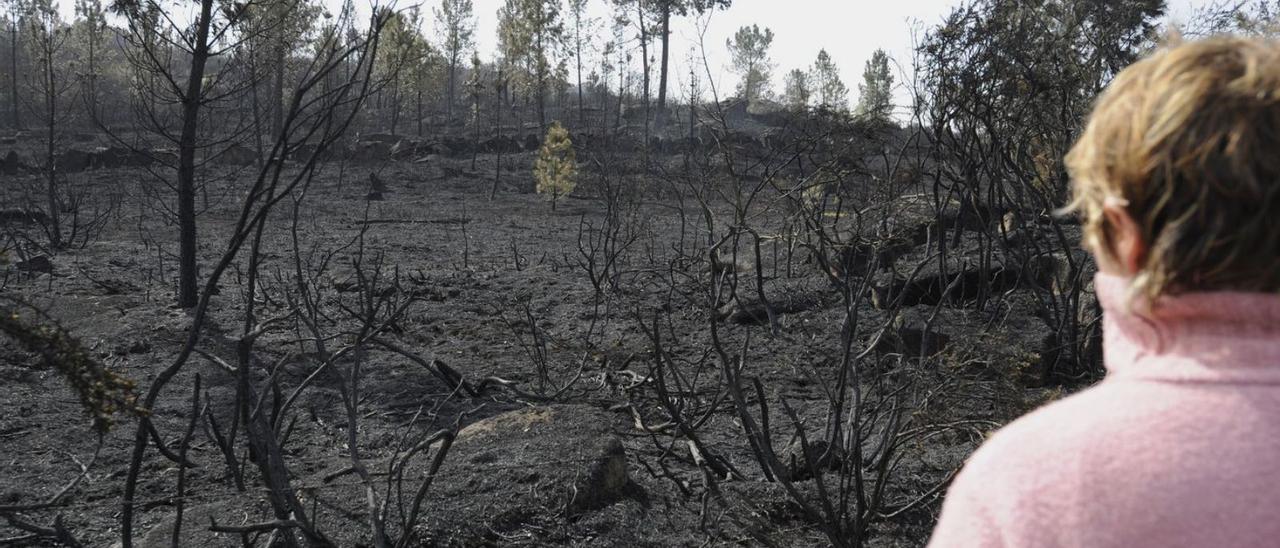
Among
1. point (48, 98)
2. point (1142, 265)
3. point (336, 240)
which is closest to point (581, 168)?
point (336, 240)

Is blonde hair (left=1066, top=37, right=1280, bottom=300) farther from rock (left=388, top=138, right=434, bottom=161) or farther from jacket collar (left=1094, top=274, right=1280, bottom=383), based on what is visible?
rock (left=388, top=138, right=434, bottom=161)

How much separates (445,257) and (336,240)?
9.05ft

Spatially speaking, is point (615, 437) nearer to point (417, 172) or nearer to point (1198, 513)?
point (1198, 513)

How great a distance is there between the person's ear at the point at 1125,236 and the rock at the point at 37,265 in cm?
1146

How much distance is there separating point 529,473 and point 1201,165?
3297 mm

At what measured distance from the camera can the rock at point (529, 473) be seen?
12.0 feet

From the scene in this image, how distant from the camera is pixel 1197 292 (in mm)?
875

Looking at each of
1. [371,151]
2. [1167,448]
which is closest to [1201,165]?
[1167,448]

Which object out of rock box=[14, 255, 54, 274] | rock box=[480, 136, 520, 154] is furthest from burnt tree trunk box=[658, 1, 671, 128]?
rock box=[14, 255, 54, 274]

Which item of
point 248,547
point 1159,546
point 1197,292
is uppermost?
point 1197,292

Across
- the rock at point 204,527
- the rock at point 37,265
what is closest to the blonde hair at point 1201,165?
the rock at point 204,527

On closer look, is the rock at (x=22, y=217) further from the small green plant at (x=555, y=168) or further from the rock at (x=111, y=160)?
the rock at (x=111, y=160)

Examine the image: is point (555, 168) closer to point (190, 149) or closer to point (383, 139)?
point (190, 149)

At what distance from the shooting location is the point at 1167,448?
0.84 metres
